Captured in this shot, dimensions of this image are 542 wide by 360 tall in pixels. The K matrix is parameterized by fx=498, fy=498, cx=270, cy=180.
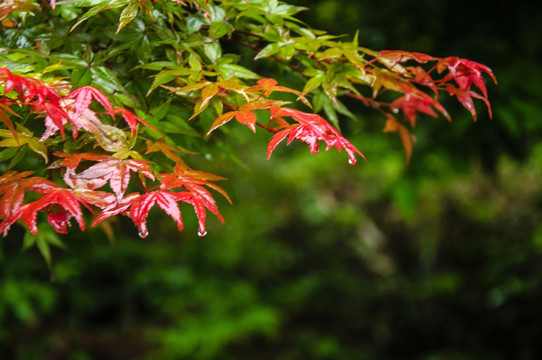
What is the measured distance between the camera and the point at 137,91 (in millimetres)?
1016

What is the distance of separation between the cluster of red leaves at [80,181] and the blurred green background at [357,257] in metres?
1.75

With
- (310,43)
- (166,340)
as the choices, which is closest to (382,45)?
(310,43)

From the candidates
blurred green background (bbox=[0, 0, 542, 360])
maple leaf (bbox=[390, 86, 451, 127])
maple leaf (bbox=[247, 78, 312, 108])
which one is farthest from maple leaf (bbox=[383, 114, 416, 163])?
blurred green background (bbox=[0, 0, 542, 360])

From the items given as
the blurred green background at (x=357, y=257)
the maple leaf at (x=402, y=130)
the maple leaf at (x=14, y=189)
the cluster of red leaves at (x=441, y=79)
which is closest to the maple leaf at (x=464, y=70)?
the cluster of red leaves at (x=441, y=79)

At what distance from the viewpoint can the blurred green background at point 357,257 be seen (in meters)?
2.67

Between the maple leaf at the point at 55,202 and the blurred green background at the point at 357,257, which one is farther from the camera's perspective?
the blurred green background at the point at 357,257

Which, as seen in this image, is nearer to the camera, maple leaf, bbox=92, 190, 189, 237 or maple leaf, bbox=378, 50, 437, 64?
maple leaf, bbox=92, 190, 189, 237

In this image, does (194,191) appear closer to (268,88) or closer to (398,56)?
(268,88)

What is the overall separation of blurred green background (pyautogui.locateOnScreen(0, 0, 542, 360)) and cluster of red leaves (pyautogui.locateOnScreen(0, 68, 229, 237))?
69.0 inches

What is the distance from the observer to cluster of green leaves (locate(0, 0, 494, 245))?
31.8 inches

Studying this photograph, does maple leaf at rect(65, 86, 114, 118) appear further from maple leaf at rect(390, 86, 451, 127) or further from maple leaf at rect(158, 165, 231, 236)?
maple leaf at rect(390, 86, 451, 127)

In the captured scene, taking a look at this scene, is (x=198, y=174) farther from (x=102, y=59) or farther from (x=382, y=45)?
(x=382, y=45)

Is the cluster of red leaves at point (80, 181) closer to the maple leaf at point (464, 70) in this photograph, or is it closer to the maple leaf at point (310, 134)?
the maple leaf at point (310, 134)

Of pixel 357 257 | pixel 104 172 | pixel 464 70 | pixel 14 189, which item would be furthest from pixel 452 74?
pixel 357 257
